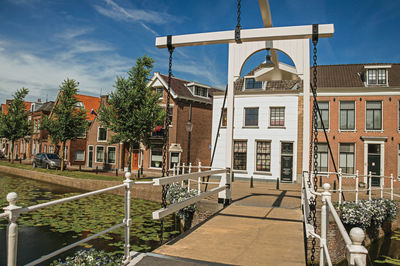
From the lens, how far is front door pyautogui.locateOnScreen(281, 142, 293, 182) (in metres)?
20.2

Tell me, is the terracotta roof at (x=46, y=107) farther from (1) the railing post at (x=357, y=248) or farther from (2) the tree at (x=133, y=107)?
(1) the railing post at (x=357, y=248)

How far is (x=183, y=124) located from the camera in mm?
25094

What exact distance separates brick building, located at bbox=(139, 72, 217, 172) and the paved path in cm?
1781

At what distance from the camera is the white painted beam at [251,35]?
5.35 m

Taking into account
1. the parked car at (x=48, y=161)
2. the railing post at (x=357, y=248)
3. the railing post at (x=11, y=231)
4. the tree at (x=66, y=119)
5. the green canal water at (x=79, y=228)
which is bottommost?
the green canal water at (x=79, y=228)

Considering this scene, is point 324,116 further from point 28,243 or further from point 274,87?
point 28,243

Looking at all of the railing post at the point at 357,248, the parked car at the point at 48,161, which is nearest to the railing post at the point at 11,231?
the railing post at the point at 357,248

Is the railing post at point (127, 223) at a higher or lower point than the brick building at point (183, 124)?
lower

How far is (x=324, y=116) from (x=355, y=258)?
65.6 ft

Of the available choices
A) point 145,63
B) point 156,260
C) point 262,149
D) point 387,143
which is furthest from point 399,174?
point 156,260

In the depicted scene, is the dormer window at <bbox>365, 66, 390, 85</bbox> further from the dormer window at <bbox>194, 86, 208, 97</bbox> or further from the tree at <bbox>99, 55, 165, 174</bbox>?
the tree at <bbox>99, 55, 165, 174</bbox>

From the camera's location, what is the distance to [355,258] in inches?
63.2

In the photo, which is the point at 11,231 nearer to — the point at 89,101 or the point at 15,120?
the point at 15,120

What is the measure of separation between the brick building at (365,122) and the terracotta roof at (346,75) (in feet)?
0.20
